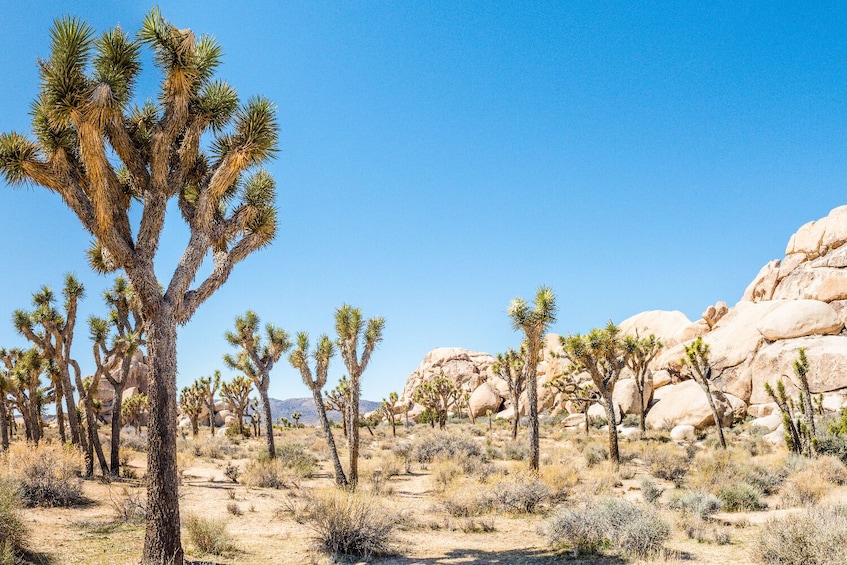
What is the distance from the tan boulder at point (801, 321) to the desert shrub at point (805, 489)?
2460 centimetres

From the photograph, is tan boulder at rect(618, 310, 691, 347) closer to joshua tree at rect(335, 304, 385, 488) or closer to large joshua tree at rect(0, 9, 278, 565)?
joshua tree at rect(335, 304, 385, 488)

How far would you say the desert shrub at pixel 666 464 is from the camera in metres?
15.9

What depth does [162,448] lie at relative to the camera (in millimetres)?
7234

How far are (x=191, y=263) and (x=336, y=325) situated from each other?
9.03m

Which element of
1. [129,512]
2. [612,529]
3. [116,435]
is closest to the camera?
[612,529]

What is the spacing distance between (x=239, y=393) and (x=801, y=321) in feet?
128

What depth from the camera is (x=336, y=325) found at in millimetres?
16719

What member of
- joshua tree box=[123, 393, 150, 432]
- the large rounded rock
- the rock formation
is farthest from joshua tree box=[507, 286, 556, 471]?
joshua tree box=[123, 393, 150, 432]

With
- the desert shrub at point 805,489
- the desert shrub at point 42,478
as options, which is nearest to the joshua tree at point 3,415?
the desert shrub at point 42,478

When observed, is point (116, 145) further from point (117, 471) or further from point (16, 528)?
point (117, 471)

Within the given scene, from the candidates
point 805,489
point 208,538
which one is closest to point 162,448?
point 208,538

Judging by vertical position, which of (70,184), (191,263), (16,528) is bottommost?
(16,528)

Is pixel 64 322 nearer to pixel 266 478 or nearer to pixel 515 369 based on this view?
pixel 266 478

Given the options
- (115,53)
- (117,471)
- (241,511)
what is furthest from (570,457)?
(115,53)
